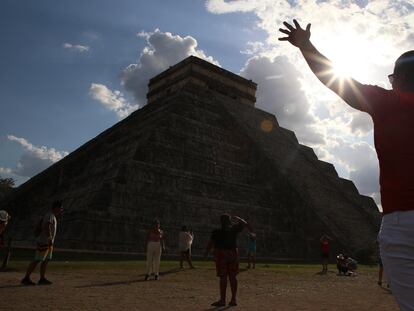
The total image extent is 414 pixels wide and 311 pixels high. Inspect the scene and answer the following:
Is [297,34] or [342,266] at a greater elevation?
[297,34]

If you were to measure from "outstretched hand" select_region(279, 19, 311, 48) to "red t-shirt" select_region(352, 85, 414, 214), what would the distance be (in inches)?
25.0

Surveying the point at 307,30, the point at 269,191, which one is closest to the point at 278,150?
the point at 269,191

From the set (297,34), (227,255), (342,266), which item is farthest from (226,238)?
(342,266)

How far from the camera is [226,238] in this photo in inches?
304

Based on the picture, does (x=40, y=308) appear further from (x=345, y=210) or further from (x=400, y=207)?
(x=345, y=210)

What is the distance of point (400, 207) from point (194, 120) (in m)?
22.4

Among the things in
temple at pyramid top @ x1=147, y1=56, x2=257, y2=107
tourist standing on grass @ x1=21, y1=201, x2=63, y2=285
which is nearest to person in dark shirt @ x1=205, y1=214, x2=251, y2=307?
tourist standing on grass @ x1=21, y1=201, x2=63, y2=285

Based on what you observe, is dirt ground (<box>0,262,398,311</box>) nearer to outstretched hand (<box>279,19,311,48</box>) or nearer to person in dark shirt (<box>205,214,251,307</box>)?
person in dark shirt (<box>205,214,251,307</box>)

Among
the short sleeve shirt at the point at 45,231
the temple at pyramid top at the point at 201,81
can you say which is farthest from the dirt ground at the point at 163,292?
the temple at pyramid top at the point at 201,81

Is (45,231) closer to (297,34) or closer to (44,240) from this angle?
(44,240)

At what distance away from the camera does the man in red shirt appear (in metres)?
2.23

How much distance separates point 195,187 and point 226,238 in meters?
12.2

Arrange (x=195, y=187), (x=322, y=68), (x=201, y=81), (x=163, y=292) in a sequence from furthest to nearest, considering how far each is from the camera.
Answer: (x=201, y=81) → (x=195, y=187) → (x=163, y=292) → (x=322, y=68)

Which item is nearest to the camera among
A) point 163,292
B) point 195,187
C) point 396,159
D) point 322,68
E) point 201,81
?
point 396,159
